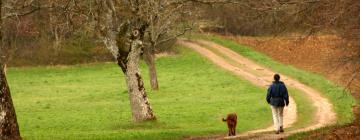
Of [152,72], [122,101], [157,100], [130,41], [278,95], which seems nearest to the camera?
[278,95]

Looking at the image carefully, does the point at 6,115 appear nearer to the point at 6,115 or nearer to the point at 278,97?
the point at 6,115

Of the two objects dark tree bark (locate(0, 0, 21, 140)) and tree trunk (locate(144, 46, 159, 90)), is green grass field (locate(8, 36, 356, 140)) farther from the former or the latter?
dark tree bark (locate(0, 0, 21, 140))

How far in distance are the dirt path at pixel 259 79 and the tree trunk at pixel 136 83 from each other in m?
4.03

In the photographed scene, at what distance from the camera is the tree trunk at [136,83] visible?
27516mm

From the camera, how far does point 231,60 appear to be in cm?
6762

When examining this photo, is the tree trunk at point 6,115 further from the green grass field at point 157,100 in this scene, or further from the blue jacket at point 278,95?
the blue jacket at point 278,95

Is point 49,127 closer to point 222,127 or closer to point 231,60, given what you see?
point 222,127

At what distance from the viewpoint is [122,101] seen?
4388 cm

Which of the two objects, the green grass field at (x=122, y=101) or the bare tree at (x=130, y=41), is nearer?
the bare tree at (x=130, y=41)

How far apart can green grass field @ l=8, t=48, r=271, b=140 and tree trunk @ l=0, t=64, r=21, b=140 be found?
4711 mm

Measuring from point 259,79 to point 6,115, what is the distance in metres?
A: 34.8

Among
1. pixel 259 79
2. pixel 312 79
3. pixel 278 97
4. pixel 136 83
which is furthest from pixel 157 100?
pixel 278 97

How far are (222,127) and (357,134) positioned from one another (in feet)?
40.0

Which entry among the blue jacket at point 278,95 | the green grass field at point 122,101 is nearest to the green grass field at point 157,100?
the green grass field at point 122,101
